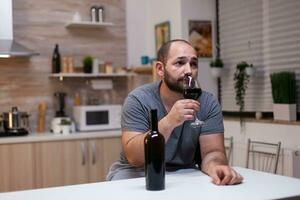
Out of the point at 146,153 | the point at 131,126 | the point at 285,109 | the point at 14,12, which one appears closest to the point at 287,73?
the point at 285,109

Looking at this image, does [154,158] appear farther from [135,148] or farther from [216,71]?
[216,71]

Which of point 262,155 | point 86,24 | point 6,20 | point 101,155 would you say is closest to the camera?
point 262,155

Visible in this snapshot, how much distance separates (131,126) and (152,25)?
8.94 ft

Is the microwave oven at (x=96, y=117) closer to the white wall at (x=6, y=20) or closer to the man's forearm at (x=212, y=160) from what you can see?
the white wall at (x=6, y=20)

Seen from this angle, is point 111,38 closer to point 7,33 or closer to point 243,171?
point 7,33

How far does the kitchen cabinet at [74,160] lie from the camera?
146 inches

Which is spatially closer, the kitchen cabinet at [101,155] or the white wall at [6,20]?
the white wall at [6,20]

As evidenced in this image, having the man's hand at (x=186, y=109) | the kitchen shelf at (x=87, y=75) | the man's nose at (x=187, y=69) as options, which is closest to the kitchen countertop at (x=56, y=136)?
the kitchen shelf at (x=87, y=75)

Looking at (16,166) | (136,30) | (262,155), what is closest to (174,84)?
(262,155)

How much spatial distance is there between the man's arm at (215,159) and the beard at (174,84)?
10.6 inches

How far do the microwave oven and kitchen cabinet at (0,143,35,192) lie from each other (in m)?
0.59

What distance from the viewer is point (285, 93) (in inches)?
121

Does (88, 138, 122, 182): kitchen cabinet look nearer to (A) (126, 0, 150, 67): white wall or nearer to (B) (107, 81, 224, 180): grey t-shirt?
(A) (126, 0, 150, 67): white wall

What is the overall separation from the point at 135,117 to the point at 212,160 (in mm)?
419
